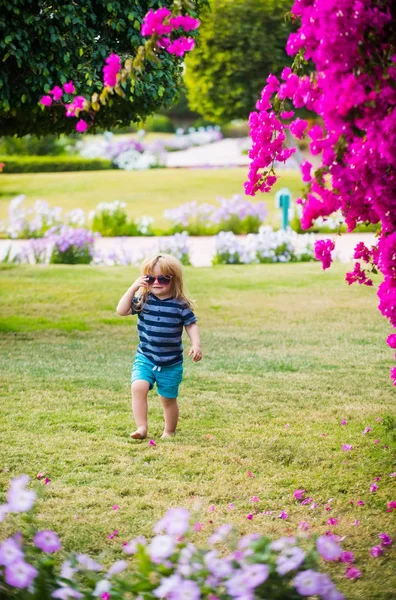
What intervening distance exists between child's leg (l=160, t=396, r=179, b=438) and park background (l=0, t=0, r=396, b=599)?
0.27ft

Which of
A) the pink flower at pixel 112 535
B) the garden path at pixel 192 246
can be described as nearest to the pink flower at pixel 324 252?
the pink flower at pixel 112 535

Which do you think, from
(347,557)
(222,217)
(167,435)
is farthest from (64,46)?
(222,217)

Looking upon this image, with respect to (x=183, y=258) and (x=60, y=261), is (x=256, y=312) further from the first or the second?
(x=60, y=261)

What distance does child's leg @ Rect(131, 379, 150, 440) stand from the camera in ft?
17.3

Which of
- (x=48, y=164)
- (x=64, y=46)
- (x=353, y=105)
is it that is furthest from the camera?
(x=48, y=164)

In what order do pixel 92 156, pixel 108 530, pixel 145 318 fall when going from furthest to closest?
pixel 92 156 < pixel 145 318 < pixel 108 530

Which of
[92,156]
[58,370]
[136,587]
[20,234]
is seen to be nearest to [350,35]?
[136,587]

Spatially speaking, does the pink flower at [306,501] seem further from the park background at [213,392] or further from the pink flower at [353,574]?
the pink flower at [353,574]

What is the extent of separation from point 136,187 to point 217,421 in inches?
883

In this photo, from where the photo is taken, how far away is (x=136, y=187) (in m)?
27.7

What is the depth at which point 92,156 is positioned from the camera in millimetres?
36219

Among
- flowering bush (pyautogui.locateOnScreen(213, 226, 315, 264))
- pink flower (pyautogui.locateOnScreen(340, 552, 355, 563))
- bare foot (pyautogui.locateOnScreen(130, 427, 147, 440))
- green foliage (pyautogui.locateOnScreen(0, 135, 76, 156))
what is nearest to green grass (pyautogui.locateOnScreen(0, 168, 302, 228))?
green foliage (pyautogui.locateOnScreen(0, 135, 76, 156))

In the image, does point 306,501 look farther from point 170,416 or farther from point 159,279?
point 159,279

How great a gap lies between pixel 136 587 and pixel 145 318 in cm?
289
